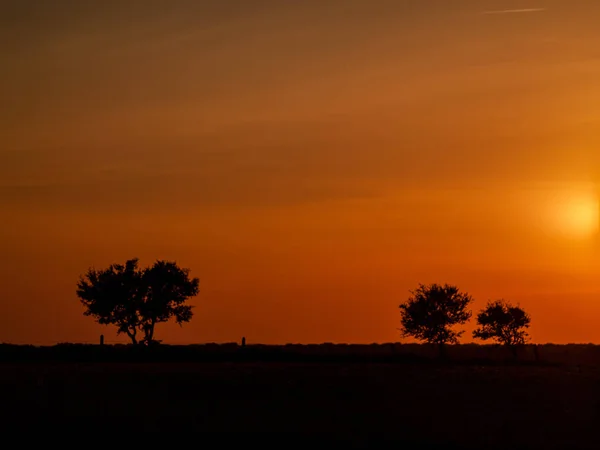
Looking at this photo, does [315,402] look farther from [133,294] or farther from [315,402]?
[133,294]

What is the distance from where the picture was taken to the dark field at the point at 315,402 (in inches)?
2068

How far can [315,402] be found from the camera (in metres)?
59.3

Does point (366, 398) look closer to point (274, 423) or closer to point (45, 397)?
point (274, 423)

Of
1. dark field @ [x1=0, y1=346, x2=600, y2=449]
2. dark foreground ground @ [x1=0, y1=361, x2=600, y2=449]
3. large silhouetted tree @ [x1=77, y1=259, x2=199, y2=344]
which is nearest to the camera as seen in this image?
dark foreground ground @ [x1=0, y1=361, x2=600, y2=449]

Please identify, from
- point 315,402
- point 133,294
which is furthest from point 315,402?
point 133,294

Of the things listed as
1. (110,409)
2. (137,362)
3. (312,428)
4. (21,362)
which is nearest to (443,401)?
(312,428)

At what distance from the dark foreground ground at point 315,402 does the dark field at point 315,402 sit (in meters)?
0.06

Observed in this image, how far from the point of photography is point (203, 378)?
6438 centimetres

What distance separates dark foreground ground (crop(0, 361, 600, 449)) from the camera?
172 ft

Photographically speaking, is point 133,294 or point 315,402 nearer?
point 315,402

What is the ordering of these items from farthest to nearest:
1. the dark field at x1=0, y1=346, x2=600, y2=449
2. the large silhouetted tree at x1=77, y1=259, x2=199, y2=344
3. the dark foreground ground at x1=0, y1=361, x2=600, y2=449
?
the large silhouetted tree at x1=77, y1=259, x2=199, y2=344 < the dark field at x1=0, y1=346, x2=600, y2=449 < the dark foreground ground at x1=0, y1=361, x2=600, y2=449

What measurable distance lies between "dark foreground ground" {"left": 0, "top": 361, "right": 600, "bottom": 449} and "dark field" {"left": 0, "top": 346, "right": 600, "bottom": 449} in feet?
0.20

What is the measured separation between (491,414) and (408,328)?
55484 mm

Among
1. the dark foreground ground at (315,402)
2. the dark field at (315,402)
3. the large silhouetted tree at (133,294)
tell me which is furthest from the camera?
the large silhouetted tree at (133,294)
